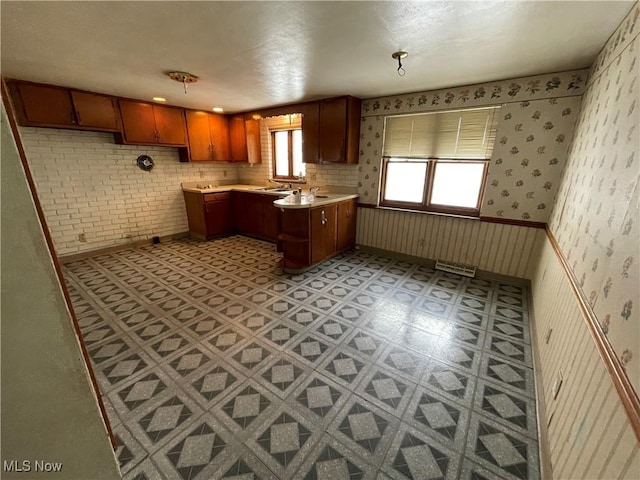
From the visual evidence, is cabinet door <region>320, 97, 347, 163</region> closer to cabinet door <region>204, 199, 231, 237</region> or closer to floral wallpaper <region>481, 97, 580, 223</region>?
floral wallpaper <region>481, 97, 580, 223</region>

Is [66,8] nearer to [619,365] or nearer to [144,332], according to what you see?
[144,332]

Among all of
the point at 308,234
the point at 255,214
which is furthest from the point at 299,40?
the point at 255,214

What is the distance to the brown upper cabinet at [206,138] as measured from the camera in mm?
4574

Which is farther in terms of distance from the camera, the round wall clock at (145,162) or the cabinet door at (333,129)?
the round wall clock at (145,162)

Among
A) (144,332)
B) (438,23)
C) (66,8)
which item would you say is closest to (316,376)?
(144,332)

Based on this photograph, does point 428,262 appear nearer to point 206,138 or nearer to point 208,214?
point 208,214

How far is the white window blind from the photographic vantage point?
3.04 metres

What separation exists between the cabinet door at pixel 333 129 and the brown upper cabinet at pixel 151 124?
2436 mm

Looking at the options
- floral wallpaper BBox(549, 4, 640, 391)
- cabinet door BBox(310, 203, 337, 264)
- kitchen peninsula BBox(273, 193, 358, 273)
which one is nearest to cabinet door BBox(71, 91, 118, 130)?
kitchen peninsula BBox(273, 193, 358, 273)

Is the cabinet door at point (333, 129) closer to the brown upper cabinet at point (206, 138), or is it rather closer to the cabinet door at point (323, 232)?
the cabinet door at point (323, 232)

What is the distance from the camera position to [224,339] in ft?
7.20

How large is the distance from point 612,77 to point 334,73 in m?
2.08

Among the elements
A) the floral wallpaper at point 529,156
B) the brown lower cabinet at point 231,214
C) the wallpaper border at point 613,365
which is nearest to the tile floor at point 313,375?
the wallpaper border at point 613,365

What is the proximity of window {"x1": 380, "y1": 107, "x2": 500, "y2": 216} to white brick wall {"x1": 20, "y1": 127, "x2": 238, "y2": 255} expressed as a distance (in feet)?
12.3
